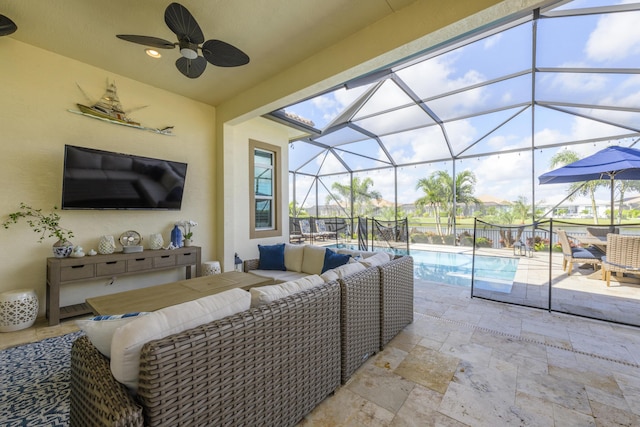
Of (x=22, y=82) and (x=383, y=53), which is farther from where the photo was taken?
(x=22, y=82)

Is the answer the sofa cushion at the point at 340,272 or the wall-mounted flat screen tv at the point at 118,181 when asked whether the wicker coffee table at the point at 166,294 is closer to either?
the sofa cushion at the point at 340,272

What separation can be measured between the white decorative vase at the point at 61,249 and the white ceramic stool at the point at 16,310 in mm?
468

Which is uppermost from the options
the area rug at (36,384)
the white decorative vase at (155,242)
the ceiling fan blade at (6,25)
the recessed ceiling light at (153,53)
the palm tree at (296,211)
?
the recessed ceiling light at (153,53)

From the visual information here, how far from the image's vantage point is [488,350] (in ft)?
8.12

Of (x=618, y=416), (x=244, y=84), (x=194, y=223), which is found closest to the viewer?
(x=618, y=416)

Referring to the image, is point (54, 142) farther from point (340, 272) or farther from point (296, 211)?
point (296, 211)

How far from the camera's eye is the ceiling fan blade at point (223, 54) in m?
2.39

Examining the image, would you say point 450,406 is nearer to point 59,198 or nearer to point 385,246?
point 59,198

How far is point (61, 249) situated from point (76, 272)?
1.13ft

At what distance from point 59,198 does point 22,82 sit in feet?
4.58

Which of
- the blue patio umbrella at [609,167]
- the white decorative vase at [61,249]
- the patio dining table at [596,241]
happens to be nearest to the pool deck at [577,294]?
the patio dining table at [596,241]

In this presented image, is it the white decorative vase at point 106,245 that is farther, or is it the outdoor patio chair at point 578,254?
the outdoor patio chair at point 578,254

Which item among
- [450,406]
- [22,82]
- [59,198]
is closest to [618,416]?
[450,406]

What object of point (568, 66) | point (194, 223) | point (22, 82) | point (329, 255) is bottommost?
point (329, 255)
